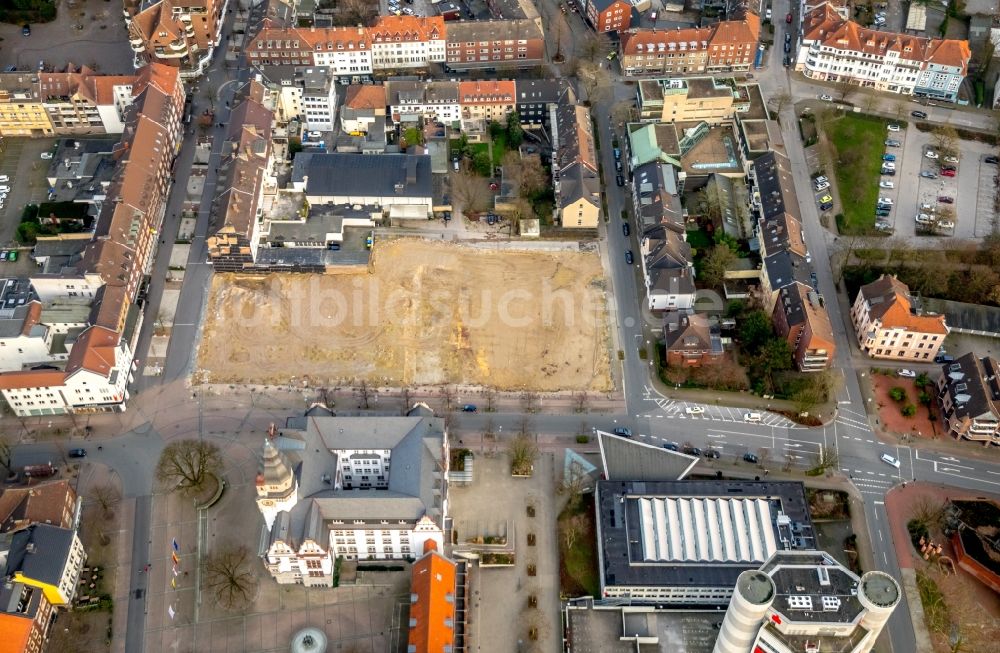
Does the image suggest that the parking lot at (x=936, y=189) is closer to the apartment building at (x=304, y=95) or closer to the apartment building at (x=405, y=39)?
the apartment building at (x=405, y=39)

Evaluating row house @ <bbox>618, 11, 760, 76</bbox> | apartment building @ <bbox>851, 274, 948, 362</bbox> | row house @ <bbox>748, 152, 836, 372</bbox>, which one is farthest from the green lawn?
row house @ <bbox>618, 11, 760, 76</bbox>

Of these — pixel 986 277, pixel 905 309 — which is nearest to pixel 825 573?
pixel 905 309

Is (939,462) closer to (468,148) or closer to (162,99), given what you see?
(468,148)

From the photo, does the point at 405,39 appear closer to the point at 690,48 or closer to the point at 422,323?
the point at 690,48

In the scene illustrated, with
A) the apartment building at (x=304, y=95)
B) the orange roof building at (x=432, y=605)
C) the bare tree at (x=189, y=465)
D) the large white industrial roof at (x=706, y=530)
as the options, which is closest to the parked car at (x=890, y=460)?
the large white industrial roof at (x=706, y=530)

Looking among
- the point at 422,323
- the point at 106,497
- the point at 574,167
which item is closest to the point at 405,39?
the point at 574,167

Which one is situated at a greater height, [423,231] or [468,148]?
[468,148]

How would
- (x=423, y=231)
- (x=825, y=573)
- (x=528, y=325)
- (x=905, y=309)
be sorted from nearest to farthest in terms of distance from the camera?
(x=825, y=573) → (x=905, y=309) → (x=528, y=325) → (x=423, y=231)
